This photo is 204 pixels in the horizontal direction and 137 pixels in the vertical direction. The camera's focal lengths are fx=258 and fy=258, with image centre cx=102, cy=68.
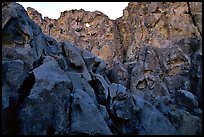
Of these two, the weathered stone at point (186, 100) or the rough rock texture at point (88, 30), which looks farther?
the rough rock texture at point (88, 30)

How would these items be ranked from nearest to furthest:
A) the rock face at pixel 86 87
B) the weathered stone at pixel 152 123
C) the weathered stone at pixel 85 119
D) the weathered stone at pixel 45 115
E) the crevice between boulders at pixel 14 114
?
the weathered stone at pixel 45 115, the crevice between boulders at pixel 14 114, the rock face at pixel 86 87, the weathered stone at pixel 85 119, the weathered stone at pixel 152 123

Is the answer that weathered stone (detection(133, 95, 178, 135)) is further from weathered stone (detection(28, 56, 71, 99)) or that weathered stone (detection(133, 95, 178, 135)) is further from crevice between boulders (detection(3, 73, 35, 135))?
crevice between boulders (detection(3, 73, 35, 135))

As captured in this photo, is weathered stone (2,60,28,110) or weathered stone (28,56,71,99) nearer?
weathered stone (2,60,28,110)

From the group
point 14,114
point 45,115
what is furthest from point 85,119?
point 14,114

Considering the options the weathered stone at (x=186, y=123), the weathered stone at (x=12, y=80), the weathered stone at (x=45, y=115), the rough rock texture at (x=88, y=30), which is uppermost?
the rough rock texture at (x=88, y=30)

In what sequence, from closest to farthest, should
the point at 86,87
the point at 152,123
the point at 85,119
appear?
the point at 85,119, the point at 152,123, the point at 86,87

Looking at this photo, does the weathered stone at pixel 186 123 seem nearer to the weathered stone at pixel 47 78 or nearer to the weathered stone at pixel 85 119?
the weathered stone at pixel 85 119

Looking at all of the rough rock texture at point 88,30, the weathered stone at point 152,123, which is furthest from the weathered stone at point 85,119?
the rough rock texture at point 88,30

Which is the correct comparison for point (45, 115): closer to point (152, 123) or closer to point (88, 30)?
point (152, 123)

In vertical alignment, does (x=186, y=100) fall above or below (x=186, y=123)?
above

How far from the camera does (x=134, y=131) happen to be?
16781mm

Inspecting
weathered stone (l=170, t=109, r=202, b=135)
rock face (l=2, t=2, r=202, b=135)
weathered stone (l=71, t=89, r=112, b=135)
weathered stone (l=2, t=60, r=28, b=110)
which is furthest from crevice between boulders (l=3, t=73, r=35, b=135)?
weathered stone (l=170, t=109, r=202, b=135)

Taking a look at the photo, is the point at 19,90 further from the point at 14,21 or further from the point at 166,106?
the point at 166,106

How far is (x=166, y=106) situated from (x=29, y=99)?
10.8 metres
